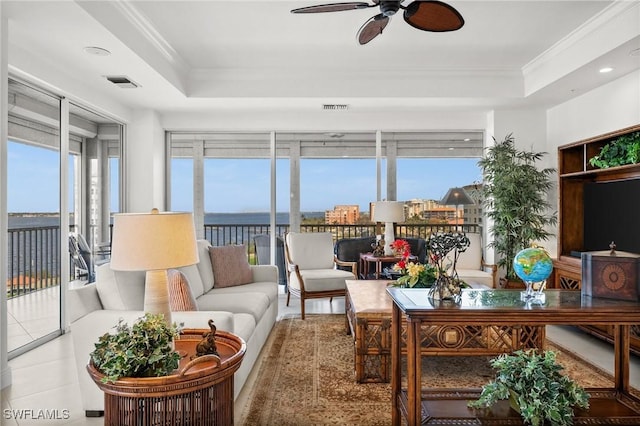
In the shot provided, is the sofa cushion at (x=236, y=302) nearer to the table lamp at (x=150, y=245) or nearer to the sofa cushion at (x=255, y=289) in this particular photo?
the sofa cushion at (x=255, y=289)

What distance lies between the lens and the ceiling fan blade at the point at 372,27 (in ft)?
9.06

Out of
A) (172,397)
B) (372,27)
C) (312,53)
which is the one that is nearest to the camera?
(172,397)

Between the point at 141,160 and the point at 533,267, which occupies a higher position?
the point at 141,160

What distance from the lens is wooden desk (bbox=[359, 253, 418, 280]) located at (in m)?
5.38

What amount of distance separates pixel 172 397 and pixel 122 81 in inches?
156

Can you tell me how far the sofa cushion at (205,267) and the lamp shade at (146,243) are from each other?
6.62ft

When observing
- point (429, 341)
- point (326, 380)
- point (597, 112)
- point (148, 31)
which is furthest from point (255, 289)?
point (597, 112)

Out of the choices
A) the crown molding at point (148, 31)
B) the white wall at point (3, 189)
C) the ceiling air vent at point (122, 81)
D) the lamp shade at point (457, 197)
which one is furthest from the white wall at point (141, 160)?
the lamp shade at point (457, 197)

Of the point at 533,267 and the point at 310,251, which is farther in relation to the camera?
the point at 310,251

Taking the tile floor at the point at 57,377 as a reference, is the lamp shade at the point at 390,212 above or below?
above

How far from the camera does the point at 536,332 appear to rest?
10.2ft

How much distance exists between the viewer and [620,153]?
3742mm

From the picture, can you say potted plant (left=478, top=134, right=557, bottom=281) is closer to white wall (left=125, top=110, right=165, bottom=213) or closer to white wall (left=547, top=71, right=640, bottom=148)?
white wall (left=547, top=71, right=640, bottom=148)

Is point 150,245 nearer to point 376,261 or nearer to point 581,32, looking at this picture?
point 376,261
